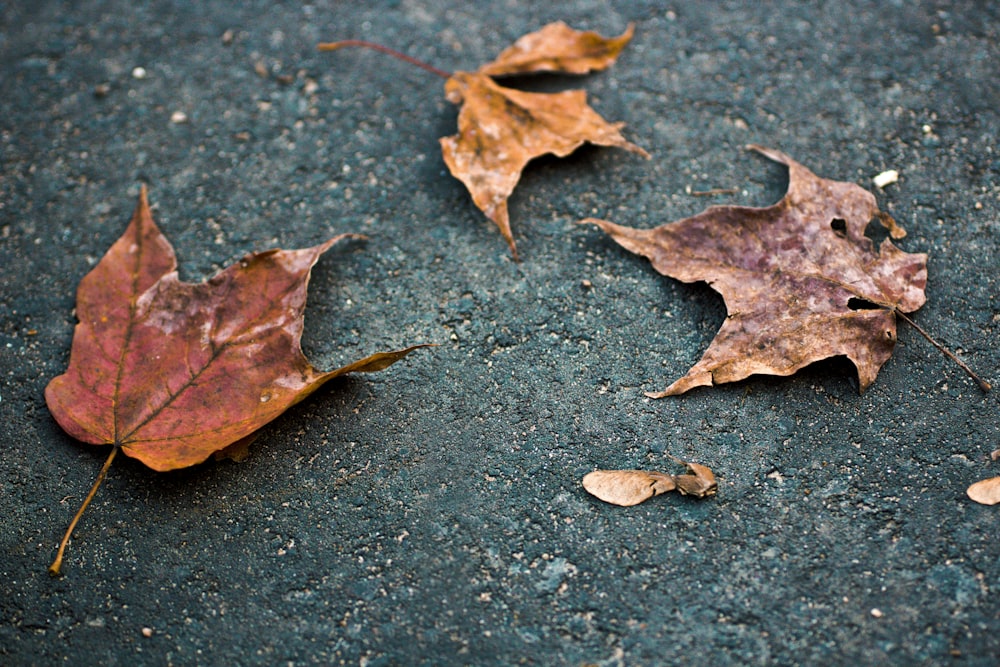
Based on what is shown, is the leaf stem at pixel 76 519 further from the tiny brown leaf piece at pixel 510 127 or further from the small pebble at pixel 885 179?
the small pebble at pixel 885 179

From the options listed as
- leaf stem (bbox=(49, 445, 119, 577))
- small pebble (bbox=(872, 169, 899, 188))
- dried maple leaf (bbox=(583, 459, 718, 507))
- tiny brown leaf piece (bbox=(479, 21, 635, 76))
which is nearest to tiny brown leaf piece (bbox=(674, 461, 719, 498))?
dried maple leaf (bbox=(583, 459, 718, 507))

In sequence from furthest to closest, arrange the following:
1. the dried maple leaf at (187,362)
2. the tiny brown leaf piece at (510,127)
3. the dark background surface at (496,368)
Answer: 1. the tiny brown leaf piece at (510,127)
2. the dried maple leaf at (187,362)
3. the dark background surface at (496,368)

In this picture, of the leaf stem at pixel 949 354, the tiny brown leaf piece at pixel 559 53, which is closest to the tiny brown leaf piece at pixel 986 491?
the leaf stem at pixel 949 354

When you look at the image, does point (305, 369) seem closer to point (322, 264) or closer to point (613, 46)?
point (322, 264)

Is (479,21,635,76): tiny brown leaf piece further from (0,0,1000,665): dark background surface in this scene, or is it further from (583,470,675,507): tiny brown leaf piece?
(583,470,675,507): tiny brown leaf piece

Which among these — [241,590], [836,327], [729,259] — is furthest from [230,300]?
[836,327]

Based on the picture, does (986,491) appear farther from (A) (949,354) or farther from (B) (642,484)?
(B) (642,484)
